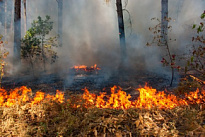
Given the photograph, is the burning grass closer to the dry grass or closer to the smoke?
the dry grass

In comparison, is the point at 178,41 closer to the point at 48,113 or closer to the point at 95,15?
the point at 95,15

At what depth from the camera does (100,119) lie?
360cm

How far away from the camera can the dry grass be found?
3.34 meters

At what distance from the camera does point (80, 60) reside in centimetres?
1375

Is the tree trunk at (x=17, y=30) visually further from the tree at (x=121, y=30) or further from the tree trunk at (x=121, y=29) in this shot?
the tree trunk at (x=121, y=29)

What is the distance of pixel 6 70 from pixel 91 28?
11579 mm

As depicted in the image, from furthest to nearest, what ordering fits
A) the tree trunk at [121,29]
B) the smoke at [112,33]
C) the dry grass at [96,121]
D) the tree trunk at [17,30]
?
1. the smoke at [112,33]
2. the tree trunk at [17,30]
3. the tree trunk at [121,29]
4. the dry grass at [96,121]

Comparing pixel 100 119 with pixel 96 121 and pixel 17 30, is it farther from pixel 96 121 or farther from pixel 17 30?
pixel 17 30

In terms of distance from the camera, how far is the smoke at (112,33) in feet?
41.8

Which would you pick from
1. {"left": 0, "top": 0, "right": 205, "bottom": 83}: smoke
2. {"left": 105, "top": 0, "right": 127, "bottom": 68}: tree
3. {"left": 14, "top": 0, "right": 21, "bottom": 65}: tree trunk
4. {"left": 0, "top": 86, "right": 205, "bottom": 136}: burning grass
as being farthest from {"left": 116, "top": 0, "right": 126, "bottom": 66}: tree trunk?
{"left": 0, "top": 86, "right": 205, "bottom": 136}: burning grass

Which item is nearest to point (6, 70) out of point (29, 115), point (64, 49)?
point (64, 49)

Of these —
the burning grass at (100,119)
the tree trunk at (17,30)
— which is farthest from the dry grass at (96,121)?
the tree trunk at (17,30)

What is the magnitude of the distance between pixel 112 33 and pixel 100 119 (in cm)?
1592

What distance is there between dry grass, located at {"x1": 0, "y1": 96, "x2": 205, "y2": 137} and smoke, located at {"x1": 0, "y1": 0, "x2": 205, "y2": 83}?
5984mm
